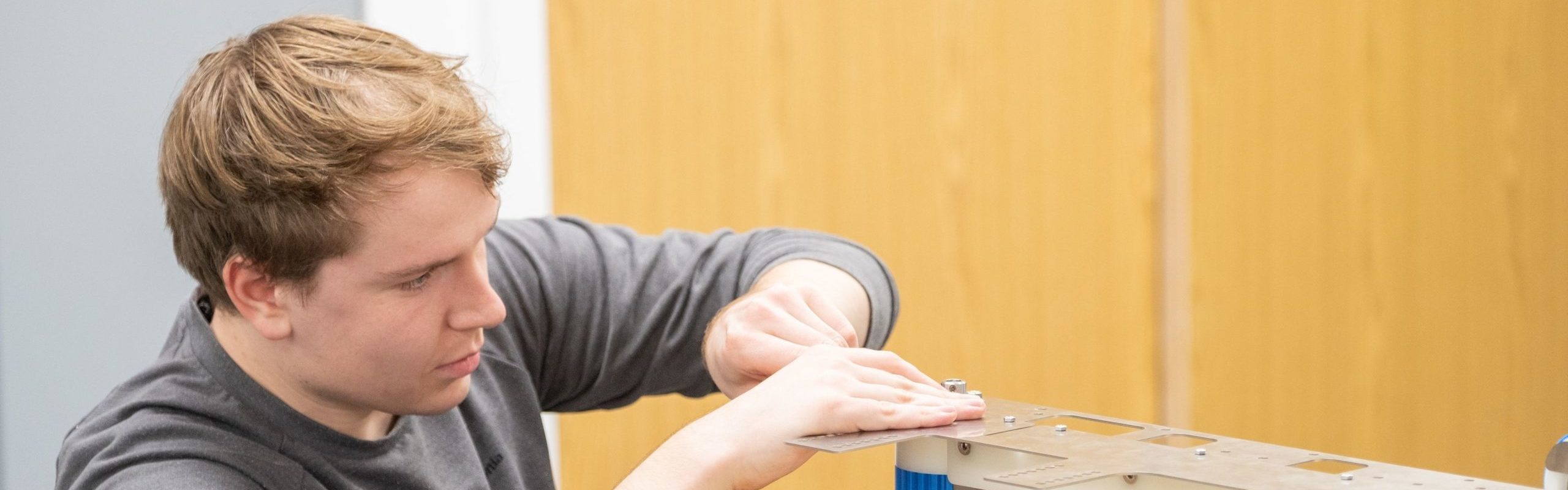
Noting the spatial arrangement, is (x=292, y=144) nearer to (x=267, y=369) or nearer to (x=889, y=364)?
(x=267, y=369)

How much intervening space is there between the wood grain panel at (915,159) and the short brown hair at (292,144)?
691mm

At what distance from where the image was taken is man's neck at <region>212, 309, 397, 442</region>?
1005 millimetres

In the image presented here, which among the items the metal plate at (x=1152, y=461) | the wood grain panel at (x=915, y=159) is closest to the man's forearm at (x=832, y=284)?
the metal plate at (x=1152, y=461)

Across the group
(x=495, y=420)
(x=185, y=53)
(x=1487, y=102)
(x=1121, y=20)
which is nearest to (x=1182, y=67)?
(x=1121, y=20)

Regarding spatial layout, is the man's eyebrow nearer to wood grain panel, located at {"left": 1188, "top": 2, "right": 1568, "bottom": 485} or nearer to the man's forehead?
the man's forehead

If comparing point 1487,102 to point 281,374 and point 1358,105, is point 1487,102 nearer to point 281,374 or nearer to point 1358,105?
point 1358,105

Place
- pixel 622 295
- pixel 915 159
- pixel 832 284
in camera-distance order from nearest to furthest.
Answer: pixel 832 284
pixel 622 295
pixel 915 159

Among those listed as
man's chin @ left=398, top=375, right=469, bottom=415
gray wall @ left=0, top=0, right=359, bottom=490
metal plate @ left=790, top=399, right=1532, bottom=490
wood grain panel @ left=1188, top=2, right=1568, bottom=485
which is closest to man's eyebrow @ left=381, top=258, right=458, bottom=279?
man's chin @ left=398, top=375, right=469, bottom=415

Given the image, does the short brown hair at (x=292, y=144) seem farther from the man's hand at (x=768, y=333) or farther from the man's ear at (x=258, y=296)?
the man's hand at (x=768, y=333)

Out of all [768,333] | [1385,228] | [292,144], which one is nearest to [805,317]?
[768,333]

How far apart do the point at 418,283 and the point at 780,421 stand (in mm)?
319

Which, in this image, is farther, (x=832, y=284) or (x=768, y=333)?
(x=832, y=284)

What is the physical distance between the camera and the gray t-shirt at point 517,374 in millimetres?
961

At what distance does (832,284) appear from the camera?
1.19 meters
